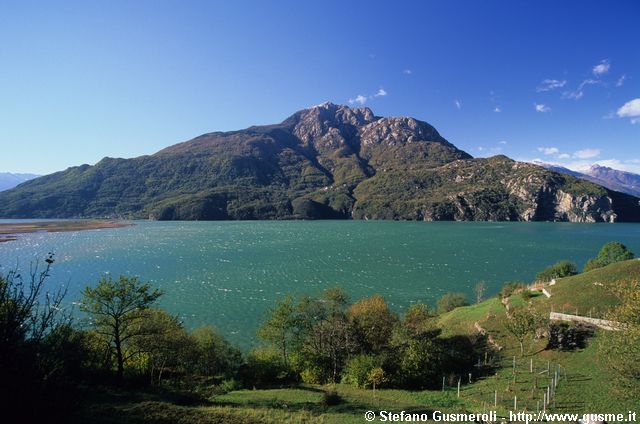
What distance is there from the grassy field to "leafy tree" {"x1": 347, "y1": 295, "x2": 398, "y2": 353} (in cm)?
852

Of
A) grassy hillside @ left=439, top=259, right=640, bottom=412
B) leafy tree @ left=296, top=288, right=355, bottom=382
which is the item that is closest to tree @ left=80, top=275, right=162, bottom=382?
leafy tree @ left=296, top=288, right=355, bottom=382

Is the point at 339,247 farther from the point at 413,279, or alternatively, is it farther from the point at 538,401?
the point at 538,401

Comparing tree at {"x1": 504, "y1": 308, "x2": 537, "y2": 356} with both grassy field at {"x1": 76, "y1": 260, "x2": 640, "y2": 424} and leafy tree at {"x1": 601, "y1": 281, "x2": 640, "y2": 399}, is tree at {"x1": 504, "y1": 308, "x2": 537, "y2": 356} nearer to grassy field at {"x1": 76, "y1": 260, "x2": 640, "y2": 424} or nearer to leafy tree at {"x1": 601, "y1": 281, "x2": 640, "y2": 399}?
grassy field at {"x1": 76, "y1": 260, "x2": 640, "y2": 424}

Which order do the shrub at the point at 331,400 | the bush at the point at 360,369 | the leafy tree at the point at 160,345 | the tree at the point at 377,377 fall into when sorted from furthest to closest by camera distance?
the leafy tree at the point at 160,345 → the bush at the point at 360,369 → the tree at the point at 377,377 → the shrub at the point at 331,400

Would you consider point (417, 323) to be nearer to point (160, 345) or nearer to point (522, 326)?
point (522, 326)

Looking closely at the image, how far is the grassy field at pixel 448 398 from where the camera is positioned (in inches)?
896

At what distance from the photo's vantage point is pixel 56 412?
13414mm

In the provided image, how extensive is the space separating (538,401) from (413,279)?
2977 inches

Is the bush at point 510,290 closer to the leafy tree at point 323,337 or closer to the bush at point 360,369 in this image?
the leafy tree at point 323,337

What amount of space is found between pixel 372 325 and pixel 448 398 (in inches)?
625

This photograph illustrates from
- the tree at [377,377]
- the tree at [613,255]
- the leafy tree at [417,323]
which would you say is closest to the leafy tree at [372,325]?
the leafy tree at [417,323]

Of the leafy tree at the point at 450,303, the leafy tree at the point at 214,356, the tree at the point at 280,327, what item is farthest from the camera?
the leafy tree at the point at 450,303

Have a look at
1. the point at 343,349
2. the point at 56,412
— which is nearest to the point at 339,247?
the point at 343,349

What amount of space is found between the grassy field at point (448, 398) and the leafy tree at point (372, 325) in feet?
28.0
